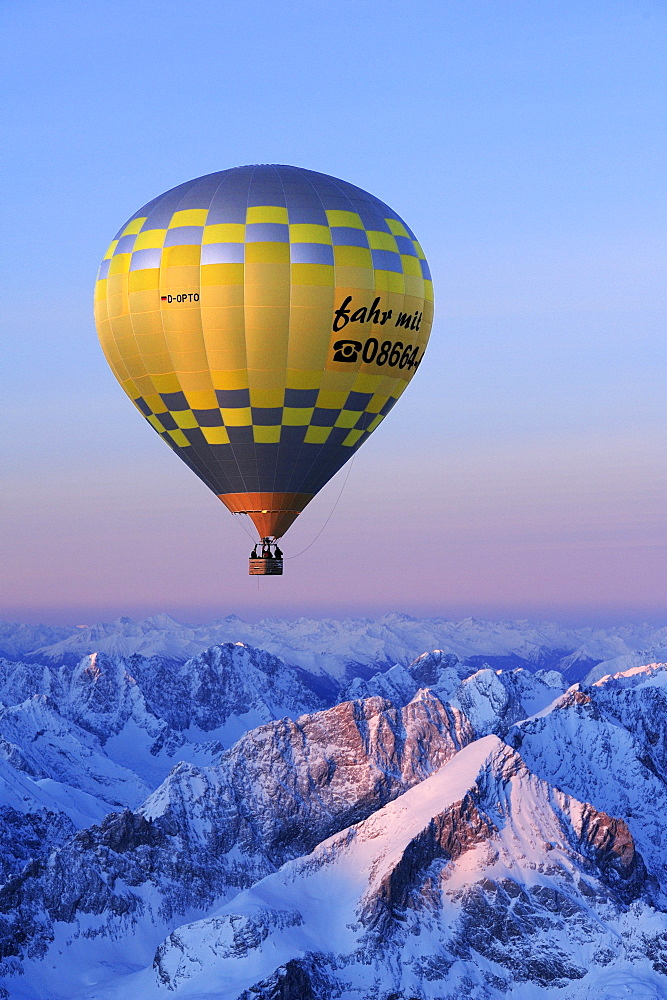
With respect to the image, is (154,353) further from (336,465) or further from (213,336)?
(336,465)

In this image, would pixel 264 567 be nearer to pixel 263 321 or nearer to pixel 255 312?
pixel 263 321

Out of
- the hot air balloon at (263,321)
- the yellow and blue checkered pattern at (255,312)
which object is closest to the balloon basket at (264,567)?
the hot air balloon at (263,321)

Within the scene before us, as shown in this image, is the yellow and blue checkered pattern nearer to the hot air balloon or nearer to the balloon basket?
the hot air balloon

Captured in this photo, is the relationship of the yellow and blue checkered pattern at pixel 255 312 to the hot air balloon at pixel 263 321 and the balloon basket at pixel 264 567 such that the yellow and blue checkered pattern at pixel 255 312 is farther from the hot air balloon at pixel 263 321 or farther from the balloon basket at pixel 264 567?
the balloon basket at pixel 264 567

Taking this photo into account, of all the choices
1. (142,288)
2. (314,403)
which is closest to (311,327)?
(314,403)

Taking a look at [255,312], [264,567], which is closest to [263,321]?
[255,312]

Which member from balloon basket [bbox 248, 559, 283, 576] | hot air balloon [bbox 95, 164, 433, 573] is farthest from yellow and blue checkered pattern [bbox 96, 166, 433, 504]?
balloon basket [bbox 248, 559, 283, 576]

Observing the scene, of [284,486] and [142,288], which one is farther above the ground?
[142,288]
